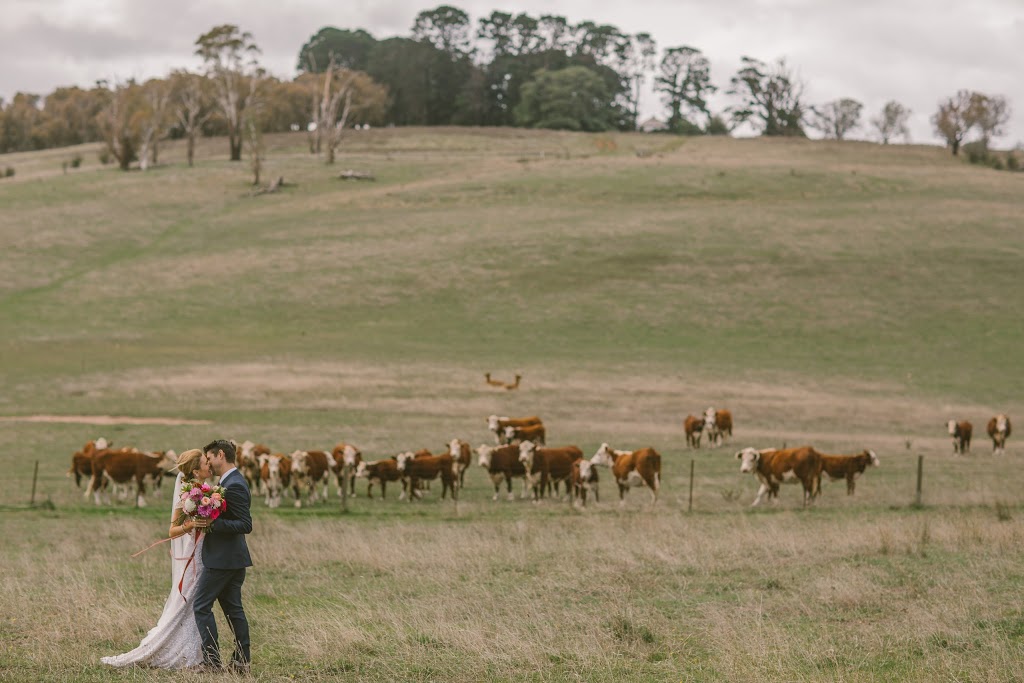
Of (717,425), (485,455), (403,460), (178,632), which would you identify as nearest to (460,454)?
(485,455)

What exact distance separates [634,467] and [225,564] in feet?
47.5

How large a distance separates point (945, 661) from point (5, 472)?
22917 millimetres

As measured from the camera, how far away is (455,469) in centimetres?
2384

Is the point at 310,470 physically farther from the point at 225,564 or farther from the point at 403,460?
the point at 225,564

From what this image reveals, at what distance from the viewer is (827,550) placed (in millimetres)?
14547

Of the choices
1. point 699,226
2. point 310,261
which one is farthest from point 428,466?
point 699,226

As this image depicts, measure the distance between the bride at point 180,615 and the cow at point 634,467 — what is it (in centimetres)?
1423

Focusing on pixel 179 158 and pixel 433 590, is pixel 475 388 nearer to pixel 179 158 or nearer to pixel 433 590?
pixel 433 590

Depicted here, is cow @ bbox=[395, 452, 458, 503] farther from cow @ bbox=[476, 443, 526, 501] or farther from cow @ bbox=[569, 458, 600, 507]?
cow @ bbox=[569, 458, 600, 507]

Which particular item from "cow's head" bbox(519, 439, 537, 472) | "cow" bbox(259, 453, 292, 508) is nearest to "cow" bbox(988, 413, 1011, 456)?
"cow's head" bbox(519, 439, 537, 472)

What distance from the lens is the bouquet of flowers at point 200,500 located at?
8.55 metres

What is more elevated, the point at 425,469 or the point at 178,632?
the point at 178,632

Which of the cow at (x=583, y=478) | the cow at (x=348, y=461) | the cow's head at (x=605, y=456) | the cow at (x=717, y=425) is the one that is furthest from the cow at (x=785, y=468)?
the cow at (x=348, y=461)

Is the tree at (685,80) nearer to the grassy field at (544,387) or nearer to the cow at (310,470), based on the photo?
the grassy field at (544,387)
